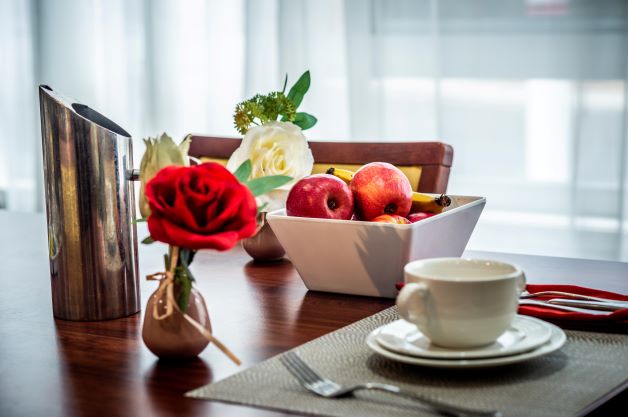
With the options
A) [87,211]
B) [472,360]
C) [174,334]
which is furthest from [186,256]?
[472,360]

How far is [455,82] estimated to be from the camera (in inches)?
120

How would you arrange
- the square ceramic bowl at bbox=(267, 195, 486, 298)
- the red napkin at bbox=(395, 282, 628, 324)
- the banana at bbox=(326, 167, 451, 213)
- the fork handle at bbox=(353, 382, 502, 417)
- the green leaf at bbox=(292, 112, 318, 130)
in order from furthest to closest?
the green leaf at bbox=(292, 112, 318, 130) → the banana at bbox=(326, 167, 451, 213) → the square ceramic bowl at bbox=(267, 195, 486, 298) → the red napkin at bbox=(395, 282, 628, 324) → the fork handle at bbox=(353, 382, 502, 417)

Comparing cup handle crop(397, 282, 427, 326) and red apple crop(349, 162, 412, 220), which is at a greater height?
red apple crop(349, 162, 412, 220)

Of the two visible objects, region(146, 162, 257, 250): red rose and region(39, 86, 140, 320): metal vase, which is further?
region(39, 86, 140, 320): metal vase

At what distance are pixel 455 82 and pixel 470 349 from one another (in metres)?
2.41

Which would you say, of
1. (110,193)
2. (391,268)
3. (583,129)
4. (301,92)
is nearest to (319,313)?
(391,268)

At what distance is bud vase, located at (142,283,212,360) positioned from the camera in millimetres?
798

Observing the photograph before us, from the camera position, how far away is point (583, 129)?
9.43 ft

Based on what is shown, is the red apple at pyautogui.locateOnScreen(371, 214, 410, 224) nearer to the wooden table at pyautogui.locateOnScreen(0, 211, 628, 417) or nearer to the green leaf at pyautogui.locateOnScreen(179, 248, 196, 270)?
the wooden table at pyautogui.locateOnScreen(0, 211, 628, 417)

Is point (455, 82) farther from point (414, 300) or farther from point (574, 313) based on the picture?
point (414, 300)

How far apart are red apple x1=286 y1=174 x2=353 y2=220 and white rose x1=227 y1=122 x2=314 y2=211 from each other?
1.3 inches

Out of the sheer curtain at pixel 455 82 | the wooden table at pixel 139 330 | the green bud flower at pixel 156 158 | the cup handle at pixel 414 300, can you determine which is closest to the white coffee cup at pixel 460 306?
the cup handle at pixel 414 300

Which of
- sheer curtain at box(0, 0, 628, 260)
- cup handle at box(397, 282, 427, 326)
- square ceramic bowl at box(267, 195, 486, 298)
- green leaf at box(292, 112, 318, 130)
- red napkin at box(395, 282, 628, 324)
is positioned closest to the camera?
cup handle at box(397, 282, 427, 326)

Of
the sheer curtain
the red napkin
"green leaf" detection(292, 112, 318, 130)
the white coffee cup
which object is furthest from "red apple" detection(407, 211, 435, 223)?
the sheer curtain
